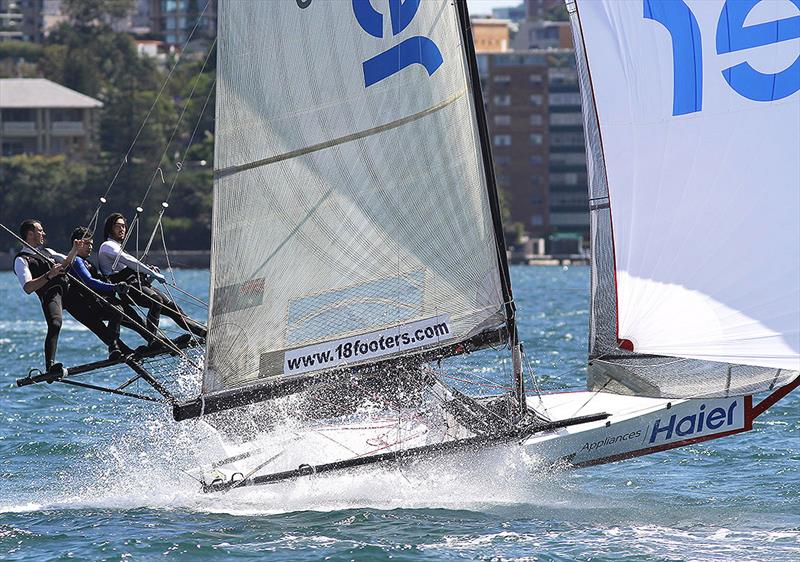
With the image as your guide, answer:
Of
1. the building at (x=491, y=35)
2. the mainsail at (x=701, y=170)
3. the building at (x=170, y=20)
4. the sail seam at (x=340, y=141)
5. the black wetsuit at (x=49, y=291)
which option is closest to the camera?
the mainsail at (x=701, y=170)

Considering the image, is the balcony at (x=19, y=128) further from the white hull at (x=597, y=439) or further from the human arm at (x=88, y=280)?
the white hull at (x=597, y=439)

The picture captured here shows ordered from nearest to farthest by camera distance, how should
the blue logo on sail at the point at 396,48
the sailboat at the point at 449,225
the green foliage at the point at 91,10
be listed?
the sailboat at the point at 449,225 → the blue logo on sail at the point at 396,48 → the green foliage at the point at 91,10

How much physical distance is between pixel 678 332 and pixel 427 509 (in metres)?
2.15

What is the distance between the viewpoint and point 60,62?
101m

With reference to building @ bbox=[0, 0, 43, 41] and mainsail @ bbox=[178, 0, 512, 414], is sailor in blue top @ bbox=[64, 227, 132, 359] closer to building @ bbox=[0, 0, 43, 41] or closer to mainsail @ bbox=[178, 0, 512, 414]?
mainsail @ bbox=[178, 0, 512, 414]

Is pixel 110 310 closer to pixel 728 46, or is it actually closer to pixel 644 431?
pixel 644 431

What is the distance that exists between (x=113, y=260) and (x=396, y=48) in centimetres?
265

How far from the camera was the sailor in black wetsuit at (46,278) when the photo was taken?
11.4 meters

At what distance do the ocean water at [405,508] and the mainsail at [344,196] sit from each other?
939 mm

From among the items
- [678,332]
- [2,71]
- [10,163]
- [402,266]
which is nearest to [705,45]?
[678,332]

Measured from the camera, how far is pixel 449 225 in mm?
11273

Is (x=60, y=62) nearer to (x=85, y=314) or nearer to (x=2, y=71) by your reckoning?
(x=2, y=71)

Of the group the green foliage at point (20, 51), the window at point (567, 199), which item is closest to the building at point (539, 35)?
the window at point (567, 199)

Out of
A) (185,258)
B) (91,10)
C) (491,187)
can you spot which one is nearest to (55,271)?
(491,187)
